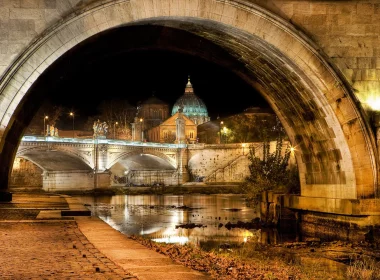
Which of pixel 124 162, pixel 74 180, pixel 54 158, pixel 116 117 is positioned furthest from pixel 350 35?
pixel 116 117

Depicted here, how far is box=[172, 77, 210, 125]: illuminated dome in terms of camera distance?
15082cm

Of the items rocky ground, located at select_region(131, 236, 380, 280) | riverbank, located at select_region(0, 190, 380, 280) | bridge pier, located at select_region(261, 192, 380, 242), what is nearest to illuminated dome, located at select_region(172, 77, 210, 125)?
bridge pier, located at select_region(261, 192, 380, 242)

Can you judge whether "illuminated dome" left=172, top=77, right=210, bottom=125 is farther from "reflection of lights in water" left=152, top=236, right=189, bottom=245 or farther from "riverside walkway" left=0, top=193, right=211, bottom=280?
"riverside walkway" left=0, top=193, right=211, bottom=280

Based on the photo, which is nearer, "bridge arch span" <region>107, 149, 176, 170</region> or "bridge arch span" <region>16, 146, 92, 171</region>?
"bridge arch span" <region>16, 146, 92, 171</region>

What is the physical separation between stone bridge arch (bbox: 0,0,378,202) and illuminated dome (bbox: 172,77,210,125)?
131 m

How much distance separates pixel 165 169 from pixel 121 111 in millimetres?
16881

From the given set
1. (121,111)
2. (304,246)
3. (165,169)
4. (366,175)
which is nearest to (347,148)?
(366,175)

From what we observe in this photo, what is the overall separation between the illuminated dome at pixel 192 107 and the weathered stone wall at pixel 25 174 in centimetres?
6031

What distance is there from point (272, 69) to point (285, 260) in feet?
18.3

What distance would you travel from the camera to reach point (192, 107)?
503 feet

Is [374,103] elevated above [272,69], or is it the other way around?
[272,69]

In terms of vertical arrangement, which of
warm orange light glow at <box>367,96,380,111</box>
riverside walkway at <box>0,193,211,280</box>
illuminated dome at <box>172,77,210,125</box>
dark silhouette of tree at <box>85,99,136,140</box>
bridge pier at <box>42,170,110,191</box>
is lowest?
riverside walkway at <box>0,193,211,280</box>

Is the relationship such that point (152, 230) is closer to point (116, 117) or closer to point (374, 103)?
point (374, 103)

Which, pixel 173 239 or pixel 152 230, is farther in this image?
pixel 152 230
